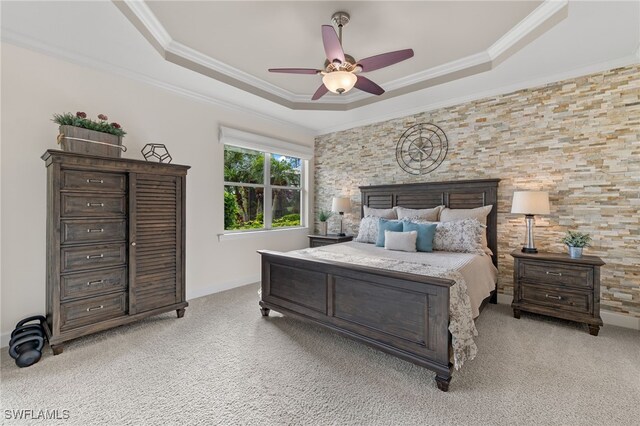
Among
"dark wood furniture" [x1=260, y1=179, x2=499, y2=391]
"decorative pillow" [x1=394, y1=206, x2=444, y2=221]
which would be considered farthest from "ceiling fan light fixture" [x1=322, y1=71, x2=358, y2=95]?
"decorative pillow" [x1=394, y1=206, x2=444, y2=221]

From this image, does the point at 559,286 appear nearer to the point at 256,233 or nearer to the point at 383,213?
the point at 383,213

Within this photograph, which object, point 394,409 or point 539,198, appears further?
point 539,198

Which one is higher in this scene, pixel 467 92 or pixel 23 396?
pixel 467 92

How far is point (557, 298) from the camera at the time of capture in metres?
2.88

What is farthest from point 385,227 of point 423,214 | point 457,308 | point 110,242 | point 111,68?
point 111,68

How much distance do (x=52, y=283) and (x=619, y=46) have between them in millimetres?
5580

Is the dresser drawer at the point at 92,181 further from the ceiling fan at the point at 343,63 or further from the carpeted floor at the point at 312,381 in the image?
the ceiling fan at the point at 343,63

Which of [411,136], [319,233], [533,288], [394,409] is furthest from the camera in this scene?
[319,233]

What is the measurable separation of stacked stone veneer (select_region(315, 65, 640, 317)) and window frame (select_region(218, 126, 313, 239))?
7.65 ft

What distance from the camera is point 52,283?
91.7 inches

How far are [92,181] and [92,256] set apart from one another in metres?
0.68

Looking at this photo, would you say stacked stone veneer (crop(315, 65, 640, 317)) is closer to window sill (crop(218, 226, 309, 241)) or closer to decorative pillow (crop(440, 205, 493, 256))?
decorative pillow (crop(440, 205, 493, 256))

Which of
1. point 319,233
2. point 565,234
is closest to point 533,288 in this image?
point 565,234

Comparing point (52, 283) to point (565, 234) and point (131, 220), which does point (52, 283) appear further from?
point (565, 234)
